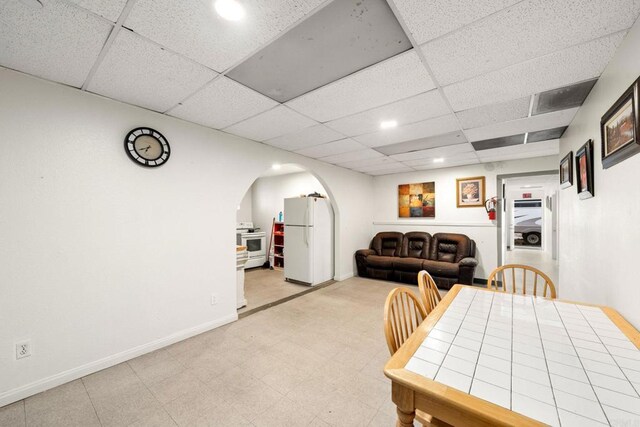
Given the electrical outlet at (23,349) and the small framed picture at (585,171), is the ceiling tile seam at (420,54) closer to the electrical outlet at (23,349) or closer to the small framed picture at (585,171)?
the small framed picture at (585,171)

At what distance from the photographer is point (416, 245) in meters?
5.36

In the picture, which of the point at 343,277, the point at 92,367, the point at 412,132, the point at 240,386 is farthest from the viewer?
the point at 343,277

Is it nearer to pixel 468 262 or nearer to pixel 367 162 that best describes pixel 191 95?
pixel 367 162

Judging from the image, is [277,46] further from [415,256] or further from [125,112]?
[415,256]

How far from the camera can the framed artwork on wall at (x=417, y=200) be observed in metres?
5.46

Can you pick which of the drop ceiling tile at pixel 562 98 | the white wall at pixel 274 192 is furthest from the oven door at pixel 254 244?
the drop ceiling tile at pixel 562 98

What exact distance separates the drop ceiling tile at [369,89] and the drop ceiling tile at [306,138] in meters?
0.41

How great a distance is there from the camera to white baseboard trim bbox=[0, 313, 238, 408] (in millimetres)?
1763

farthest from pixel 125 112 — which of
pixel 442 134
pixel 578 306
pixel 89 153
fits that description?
pixel 578 306

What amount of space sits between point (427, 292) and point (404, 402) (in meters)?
1.00

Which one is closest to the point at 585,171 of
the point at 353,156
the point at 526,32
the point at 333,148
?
the point at 526,32

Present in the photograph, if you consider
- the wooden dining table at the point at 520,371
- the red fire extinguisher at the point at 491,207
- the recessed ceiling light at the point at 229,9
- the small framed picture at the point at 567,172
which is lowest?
the wooden dining table at the point at 520,371

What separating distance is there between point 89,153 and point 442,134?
377 cm

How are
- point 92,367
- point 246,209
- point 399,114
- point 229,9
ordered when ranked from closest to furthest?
point 229,9 < point 92,367 < point 399,114 < point 246,209
